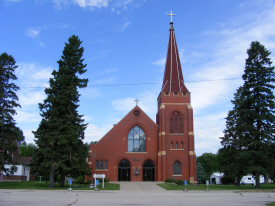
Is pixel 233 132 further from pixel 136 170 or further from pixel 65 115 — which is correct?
pixel 65 115

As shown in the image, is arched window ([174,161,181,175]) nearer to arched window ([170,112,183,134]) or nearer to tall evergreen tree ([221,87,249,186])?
arched window ([170,112,183,134])

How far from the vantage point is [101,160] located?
45.2m

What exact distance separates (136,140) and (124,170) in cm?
502

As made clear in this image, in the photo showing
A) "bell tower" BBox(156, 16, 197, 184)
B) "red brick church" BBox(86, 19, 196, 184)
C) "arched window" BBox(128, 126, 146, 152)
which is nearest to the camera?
"bell tower" BBox(156, 16, 197, 184)

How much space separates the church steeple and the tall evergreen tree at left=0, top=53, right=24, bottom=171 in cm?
2381

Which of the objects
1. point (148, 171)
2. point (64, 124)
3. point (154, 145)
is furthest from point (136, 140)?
point (64, 124)

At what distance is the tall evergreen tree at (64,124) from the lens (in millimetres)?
29562

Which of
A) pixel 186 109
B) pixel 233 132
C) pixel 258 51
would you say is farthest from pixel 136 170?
pixel 258 51

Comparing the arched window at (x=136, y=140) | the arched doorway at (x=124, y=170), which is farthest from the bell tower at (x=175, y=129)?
the arched doorway at (x=124, y=170)

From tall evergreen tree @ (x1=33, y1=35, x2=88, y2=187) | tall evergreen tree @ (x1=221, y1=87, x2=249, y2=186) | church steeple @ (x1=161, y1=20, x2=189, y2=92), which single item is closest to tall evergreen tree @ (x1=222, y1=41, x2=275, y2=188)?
tall evergreen tree @ (x1=221, y1=87, x2=249, y2=186)

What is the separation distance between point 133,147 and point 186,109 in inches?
408

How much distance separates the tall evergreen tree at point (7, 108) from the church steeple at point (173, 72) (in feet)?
78.1

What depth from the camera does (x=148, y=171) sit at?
44969 mm

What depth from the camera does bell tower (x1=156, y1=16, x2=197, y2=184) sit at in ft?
143
